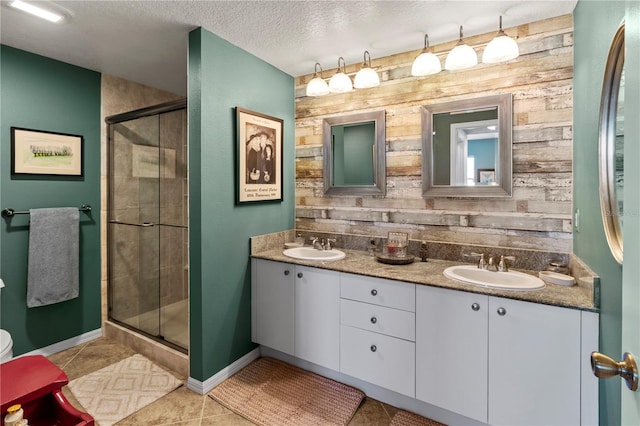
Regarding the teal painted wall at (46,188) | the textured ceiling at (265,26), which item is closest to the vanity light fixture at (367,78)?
the textured ceiling at (265,26)

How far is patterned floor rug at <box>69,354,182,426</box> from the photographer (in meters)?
1.96

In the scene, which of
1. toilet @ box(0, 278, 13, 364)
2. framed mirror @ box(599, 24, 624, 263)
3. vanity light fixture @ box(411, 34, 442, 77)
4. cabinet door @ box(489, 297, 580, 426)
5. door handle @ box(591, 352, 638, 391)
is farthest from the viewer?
vanity light fixture @ box(411, 34, 442, 77)

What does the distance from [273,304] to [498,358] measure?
1.45 m

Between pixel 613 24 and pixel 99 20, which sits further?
pixel 99 20

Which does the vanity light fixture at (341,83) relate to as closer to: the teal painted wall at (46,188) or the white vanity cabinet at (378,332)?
the white vanity cabinet at (378,332)

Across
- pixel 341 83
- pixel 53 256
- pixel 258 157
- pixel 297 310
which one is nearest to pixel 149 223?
pixel 53 256

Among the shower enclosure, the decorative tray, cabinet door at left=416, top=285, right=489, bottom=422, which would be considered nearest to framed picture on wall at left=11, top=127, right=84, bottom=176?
the shower enclosure

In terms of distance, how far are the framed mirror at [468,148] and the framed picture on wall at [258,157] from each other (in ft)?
3.81

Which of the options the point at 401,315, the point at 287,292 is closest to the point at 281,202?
the point at 287,292

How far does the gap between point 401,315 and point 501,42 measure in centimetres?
165

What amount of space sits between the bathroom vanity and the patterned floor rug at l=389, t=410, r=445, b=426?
0.18 feet

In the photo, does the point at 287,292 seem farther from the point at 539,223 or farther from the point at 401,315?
the point at 539,223

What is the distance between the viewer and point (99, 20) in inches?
77.3

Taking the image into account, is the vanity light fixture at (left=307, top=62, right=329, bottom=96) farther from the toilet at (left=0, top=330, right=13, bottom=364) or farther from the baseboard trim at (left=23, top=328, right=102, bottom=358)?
the baseboard trim at (left=23, top=328, right=102, bottom=358)
